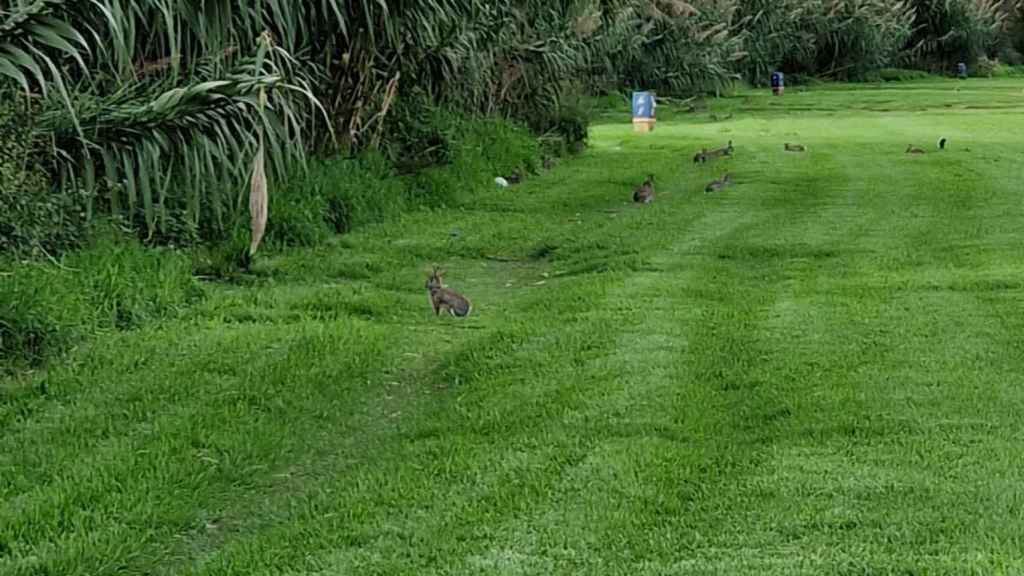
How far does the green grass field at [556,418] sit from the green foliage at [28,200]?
0.61 m

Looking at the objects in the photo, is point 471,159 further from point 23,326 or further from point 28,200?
point 23,326

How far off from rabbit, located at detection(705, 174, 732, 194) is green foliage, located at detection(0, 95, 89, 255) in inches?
258

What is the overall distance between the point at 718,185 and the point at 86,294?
7043mm

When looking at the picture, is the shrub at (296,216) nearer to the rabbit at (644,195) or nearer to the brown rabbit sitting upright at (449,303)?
the brown rabbit sitting upright at (449,303)

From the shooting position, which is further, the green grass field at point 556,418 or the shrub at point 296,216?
the shrub at point 296,216

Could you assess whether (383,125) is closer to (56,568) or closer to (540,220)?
(540,220)

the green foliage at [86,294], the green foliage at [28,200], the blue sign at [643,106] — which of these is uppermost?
the green foliage at [28,200]

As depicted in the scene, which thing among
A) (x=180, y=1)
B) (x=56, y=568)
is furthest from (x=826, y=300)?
(x=56, y=568)

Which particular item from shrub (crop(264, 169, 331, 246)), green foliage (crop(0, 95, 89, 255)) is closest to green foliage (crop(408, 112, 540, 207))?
shrub (crop(264, 169, 331, 246))

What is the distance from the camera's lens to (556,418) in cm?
470

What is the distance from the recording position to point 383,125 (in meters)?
11.6

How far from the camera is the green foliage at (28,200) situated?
4.68 metres

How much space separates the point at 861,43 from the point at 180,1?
32026 millimetres

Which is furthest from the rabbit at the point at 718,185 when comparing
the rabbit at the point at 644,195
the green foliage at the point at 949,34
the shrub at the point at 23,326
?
the green foliage at the point at 949,34
